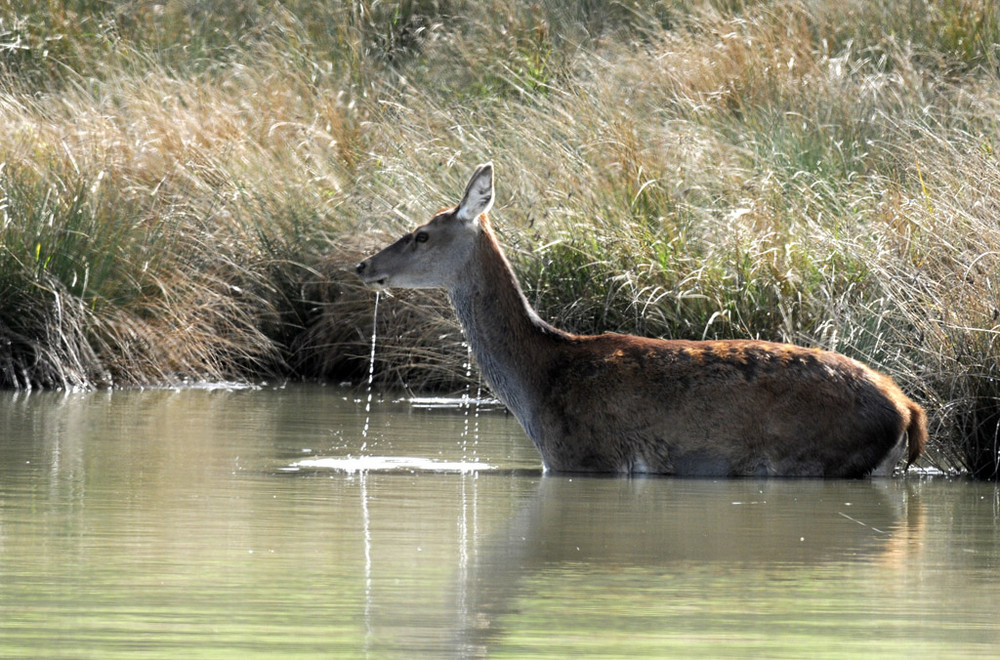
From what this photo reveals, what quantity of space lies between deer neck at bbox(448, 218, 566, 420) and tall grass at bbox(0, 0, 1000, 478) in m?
1.94

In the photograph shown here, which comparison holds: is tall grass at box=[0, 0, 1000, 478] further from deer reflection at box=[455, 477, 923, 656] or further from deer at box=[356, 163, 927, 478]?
deer reflection at box=[455, 477, 923, 656]

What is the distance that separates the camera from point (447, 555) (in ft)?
24.1

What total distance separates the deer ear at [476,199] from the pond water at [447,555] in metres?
1.32

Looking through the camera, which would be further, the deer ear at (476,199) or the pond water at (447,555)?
the deer ear at (476,199)

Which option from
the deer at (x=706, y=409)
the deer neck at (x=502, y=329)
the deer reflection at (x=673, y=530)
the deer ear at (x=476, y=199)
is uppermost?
the deer ear at (x=476, y=199)

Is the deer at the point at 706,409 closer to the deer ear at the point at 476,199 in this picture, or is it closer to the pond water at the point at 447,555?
the pond water at the point at 447,555

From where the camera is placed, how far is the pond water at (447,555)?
18.9 ft

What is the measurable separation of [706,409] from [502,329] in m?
1.31

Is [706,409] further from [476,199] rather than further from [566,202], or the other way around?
[566,202]

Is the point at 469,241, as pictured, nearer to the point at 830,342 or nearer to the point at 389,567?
the point at 830,342

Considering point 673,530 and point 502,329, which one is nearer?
point 673,530

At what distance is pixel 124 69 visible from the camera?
72.0 feet

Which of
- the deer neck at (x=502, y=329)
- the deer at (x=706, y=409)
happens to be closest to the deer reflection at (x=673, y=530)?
the deer at (x=706, y=409)

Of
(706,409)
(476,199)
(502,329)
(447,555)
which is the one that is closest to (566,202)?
(476,199)
